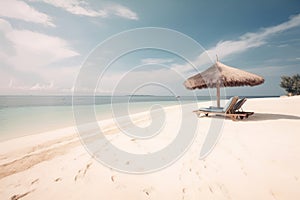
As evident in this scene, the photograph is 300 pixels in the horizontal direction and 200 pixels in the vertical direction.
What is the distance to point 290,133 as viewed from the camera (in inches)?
157

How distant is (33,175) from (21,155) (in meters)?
1.66

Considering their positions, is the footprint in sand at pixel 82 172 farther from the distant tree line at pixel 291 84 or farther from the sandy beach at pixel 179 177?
the distant tree line at pixel 291 84

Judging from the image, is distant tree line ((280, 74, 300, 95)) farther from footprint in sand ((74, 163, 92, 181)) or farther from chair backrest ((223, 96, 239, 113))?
footprint in sand ((74, 163, 92, 181))

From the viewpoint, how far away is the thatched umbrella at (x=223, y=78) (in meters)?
6.83

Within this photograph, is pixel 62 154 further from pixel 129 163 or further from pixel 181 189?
pixel 181 189

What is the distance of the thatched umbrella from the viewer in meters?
6.83

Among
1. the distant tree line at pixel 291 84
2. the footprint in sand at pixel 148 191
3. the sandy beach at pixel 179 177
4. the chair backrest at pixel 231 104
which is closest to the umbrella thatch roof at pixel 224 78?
the chair backrest at pixel 231 104

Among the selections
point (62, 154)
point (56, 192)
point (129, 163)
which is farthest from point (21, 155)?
point (129, 163)

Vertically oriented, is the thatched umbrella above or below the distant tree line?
below

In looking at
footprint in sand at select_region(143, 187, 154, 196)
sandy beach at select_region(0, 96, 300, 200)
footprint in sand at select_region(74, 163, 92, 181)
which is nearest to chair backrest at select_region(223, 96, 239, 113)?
sandy beach at select_region(0, 96, 300, 200)

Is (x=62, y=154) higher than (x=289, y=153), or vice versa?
(x=289, y=153)

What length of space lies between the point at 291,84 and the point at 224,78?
3031 centimetres

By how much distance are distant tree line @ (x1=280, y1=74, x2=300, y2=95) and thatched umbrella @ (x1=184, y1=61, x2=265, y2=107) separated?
28.2 metres

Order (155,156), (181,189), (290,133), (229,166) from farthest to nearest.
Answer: (290,133)
(155,156)
(229,166)
(181,189)
